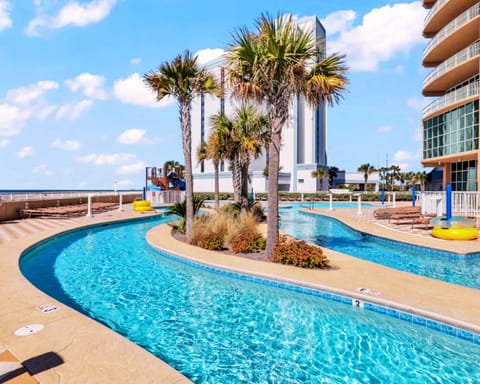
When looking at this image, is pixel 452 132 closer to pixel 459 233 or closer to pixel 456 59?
pixel 456 59

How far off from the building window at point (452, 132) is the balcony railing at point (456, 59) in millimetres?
2985

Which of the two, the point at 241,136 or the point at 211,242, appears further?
the point at 241,136

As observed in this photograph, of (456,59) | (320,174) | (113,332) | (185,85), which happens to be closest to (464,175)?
(456,59)

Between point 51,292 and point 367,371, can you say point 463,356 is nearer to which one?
point 367,371

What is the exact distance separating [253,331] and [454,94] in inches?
885

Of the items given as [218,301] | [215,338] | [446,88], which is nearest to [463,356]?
[215,338]

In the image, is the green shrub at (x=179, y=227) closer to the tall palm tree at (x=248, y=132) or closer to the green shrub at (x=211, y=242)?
the green shrub at (x=211, y=242)

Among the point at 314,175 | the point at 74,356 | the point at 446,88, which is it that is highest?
the point at 446,88

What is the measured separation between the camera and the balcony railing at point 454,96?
61.7ft

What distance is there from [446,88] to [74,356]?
2947 centimetres

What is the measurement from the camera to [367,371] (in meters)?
3.87

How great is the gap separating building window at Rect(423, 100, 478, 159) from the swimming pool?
10523mm

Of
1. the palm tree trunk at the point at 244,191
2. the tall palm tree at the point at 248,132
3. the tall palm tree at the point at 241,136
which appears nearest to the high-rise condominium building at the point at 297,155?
the palm tree trunk at the point at 244,191

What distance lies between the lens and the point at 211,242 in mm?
9953
